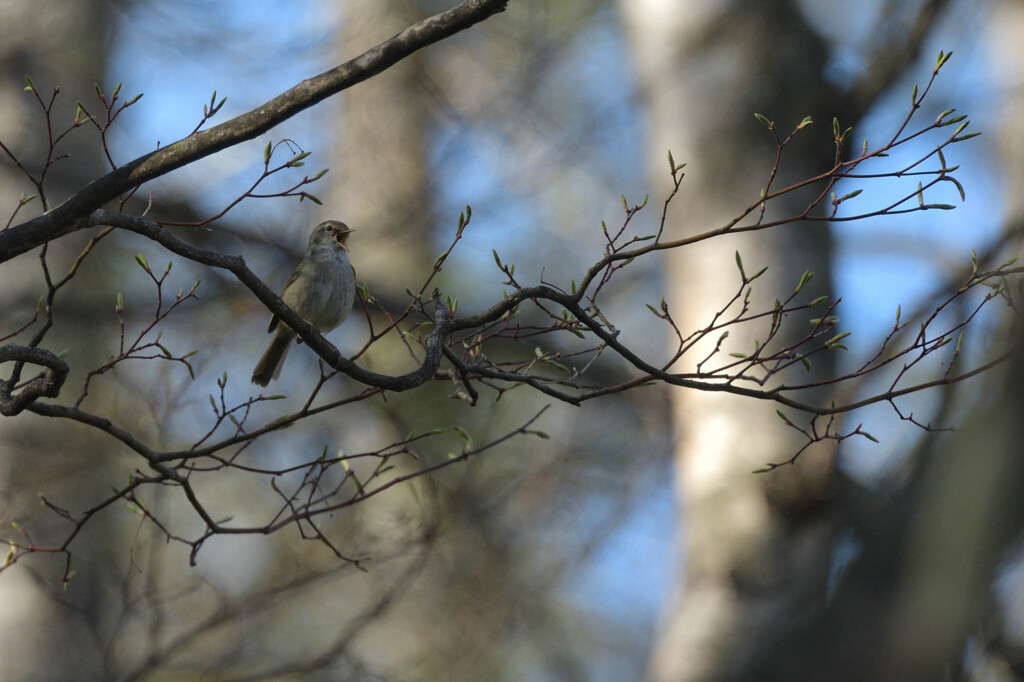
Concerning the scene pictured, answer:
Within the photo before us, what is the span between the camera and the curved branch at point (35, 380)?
2387 millimetres

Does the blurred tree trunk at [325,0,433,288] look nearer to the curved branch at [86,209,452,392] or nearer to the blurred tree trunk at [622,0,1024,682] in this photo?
the blurred tree trunk at [622,0,1024,682]

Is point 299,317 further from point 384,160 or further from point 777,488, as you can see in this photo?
point 384,160

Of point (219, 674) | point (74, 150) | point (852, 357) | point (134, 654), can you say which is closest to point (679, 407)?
point (852, 357)

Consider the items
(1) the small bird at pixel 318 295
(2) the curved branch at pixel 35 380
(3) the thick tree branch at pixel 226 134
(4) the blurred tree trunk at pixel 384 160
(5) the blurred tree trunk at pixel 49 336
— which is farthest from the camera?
(4) the blurred tree trunk at pixel 384 160

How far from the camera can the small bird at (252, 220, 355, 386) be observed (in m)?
4.58

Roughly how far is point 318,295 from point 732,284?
2.20 meters

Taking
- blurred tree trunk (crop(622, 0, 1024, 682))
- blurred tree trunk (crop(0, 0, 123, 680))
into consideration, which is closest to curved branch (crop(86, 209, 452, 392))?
blurred tree trunk (crop(622, 0, 1024, 682))

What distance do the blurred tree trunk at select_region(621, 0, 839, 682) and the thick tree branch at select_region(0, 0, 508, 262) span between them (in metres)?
2.92

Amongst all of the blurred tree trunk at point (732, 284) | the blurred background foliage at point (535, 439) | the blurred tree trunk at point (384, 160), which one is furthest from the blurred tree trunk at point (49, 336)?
the blurred tree trunk at point (732, 284)

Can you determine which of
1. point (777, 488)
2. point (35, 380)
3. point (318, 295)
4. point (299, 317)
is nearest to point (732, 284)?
point (777, 488)

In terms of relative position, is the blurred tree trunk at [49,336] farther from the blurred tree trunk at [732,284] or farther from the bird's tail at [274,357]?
the blurred tree trunk at [732,284]

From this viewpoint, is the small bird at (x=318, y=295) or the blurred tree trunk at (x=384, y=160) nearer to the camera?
the small bird at (x=318, y=295)

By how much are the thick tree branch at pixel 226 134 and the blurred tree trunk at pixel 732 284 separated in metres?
2.92

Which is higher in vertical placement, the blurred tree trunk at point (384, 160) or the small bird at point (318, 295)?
the blurred tree trunk at point (384, 160)
